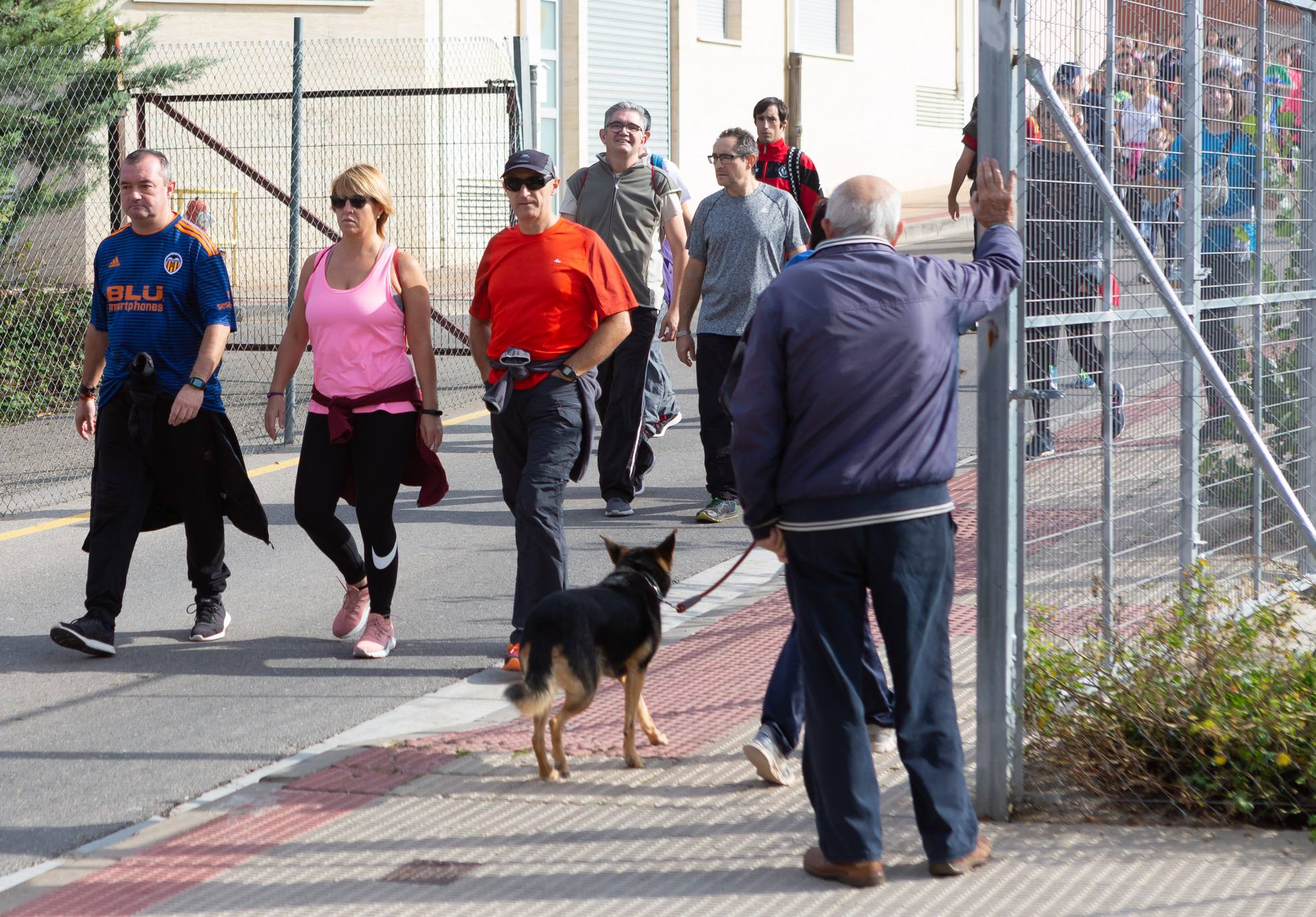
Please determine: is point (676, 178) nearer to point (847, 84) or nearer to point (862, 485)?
point (862, 485)

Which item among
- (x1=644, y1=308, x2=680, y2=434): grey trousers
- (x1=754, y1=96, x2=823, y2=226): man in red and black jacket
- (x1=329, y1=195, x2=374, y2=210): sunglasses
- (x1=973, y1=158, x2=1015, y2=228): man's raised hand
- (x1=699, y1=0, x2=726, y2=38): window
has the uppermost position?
(x1=699, y1=0, x2=726, y2=38): window

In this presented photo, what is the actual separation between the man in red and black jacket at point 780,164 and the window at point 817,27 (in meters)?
22.2

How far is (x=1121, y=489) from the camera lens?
5.13m

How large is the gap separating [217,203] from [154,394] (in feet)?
26.7

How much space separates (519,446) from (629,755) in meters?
1.78

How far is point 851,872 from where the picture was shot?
3.99 meters

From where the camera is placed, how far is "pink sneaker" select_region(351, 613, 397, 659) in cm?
644

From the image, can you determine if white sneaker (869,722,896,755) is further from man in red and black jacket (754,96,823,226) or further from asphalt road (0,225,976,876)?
man in red and black jacket (754,96,823,226)

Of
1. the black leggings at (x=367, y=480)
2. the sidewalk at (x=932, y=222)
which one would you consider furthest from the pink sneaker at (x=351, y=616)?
the sidewalk at (x=932, y=222)

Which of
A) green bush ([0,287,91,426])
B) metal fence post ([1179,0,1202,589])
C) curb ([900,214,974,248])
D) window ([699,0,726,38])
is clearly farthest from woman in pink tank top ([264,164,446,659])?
window ([699,0,726,38])

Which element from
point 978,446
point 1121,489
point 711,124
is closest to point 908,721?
point 978,446

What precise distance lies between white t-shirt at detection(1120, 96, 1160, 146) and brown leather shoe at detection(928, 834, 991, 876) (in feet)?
7.89

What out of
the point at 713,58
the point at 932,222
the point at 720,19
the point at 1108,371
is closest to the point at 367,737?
the point at 1108,371

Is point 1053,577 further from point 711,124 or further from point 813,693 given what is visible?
point 711,124
